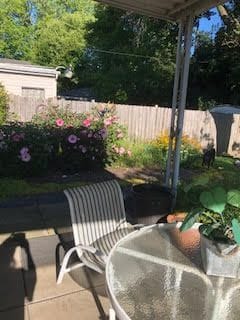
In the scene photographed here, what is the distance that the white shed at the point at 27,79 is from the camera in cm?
Answer: 1496

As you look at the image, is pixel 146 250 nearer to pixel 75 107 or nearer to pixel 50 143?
pixel 50 143

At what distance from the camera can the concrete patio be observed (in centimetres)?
264

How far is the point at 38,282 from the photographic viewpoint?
3006 millimetres

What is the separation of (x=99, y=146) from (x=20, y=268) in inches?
173

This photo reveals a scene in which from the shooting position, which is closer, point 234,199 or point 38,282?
point 234,199

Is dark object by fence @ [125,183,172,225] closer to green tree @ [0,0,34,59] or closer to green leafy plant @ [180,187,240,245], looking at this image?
green leafy plant @ [180,187,240,245]

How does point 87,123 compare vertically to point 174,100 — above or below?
below

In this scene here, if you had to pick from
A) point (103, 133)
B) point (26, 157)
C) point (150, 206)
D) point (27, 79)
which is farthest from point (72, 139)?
point (27, 79)

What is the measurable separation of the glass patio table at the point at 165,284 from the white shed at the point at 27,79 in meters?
13.5

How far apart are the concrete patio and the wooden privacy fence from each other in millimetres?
6263

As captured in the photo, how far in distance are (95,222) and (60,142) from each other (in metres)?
3.97

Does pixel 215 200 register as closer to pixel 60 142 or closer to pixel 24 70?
pixel 60 142

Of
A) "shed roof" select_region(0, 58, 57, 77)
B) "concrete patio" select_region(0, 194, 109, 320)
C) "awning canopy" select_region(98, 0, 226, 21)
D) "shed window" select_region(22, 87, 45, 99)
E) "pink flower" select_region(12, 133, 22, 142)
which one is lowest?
"concrete patio" select_region(0, 194, 109, 320)

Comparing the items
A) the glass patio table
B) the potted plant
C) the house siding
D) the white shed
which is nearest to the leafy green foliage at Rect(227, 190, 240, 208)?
A: the potted plant
